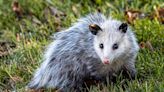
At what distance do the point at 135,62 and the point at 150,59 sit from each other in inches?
5.5

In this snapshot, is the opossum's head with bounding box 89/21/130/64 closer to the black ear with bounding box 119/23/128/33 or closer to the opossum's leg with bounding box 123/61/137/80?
the black ear with bounding box 119/23/128/33

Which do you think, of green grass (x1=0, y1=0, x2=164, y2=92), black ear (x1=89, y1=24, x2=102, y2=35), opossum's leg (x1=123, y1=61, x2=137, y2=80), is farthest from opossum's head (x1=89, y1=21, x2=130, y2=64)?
green grass (x1=0, y1=0, x2=164, y2=92)

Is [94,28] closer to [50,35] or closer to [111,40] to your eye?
[111,40]

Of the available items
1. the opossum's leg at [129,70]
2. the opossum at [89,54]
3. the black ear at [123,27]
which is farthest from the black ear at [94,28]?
the opossum's leg at [129,70]

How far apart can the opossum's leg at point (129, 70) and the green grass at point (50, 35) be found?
0.06 metres

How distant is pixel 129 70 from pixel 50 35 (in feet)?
5.27

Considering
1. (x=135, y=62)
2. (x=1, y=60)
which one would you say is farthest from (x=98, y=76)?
(x=1, y=60)

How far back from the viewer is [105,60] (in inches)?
175

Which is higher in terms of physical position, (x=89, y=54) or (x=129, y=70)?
(x=89, y=54)

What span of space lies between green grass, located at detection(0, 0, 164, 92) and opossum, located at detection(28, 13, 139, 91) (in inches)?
6.2

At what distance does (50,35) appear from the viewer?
20.6 ft

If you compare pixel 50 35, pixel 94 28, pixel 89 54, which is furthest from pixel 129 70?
pixel 50 35

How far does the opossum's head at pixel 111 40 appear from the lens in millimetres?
4539

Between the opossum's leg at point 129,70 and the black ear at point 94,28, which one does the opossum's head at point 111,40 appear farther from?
the opossum's leg at point 129,70
